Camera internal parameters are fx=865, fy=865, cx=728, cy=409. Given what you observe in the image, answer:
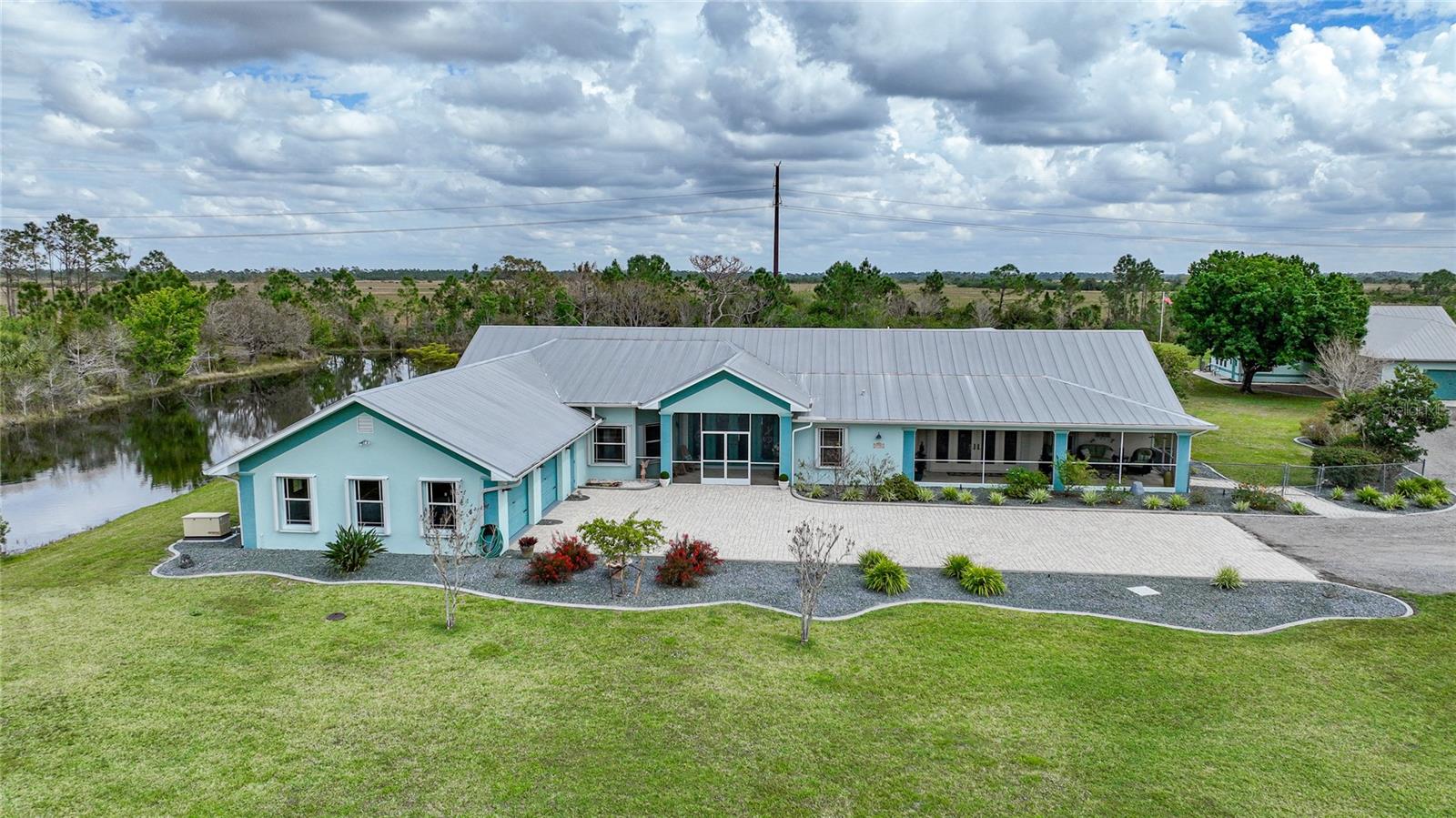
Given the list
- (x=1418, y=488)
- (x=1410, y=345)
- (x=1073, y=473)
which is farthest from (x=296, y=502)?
(x=1410, y=345)

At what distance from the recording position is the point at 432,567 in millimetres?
19109

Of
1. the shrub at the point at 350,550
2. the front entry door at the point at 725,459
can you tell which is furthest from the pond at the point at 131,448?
the front entry door at the point at 725,459

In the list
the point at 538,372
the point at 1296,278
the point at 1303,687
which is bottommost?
the point at 1303,687

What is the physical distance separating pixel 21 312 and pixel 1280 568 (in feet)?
254

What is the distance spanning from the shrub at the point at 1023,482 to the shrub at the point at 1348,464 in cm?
890

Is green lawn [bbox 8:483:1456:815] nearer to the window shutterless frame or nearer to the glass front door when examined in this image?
the window shutterless frame

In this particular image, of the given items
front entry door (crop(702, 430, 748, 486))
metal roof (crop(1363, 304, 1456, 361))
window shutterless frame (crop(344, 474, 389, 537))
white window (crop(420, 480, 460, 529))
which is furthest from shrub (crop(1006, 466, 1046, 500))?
metal roof (crop(1363, 304, 1456, 361))

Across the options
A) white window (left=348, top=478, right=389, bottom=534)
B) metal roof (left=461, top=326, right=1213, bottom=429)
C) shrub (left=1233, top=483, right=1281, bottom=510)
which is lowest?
shrub (left=1233, top=483, right=1281, bottom=510)

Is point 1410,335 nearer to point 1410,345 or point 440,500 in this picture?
point 1410,345

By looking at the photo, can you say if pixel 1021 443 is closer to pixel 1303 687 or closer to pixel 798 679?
pixel 1303 687

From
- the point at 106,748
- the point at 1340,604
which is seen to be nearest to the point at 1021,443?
the point at 1340,604

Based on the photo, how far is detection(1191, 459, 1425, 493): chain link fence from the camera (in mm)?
26797

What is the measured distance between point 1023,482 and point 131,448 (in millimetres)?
39152

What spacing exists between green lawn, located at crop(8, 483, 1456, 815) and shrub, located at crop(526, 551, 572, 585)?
1417 mm
